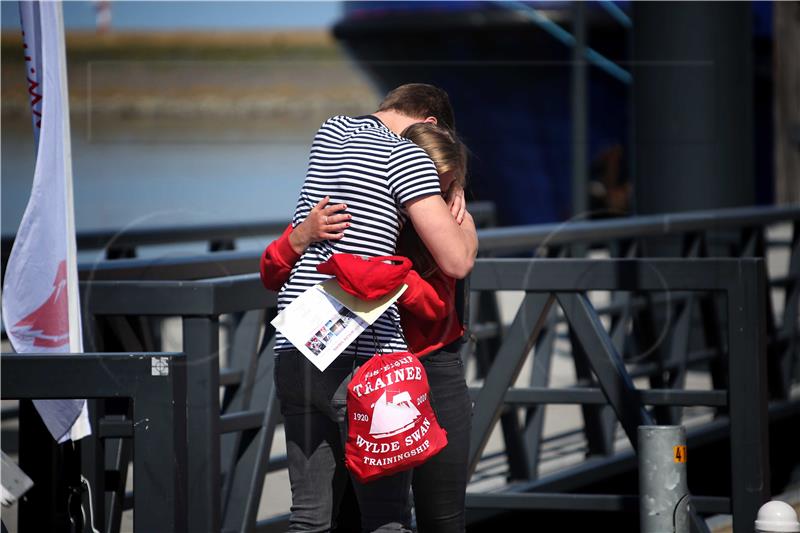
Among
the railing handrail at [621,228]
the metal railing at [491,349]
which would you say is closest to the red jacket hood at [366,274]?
the metal railing at [491,349]

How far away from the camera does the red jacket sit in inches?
120

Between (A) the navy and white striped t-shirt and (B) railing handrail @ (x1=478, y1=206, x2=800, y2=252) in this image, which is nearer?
(A) the navy and white striped t-shirt

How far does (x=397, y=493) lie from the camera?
305 cm

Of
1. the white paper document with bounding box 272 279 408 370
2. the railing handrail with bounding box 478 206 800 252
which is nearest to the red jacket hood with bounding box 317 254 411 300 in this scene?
the white paper document with bounding box 272 279 408 370

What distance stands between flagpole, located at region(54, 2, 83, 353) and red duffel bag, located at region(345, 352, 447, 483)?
0.86 m

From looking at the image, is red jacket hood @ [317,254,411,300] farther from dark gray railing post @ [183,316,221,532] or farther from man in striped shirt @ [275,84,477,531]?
dark gray railing post @ [183,316,221,532]

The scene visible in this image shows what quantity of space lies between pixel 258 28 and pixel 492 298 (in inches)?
874

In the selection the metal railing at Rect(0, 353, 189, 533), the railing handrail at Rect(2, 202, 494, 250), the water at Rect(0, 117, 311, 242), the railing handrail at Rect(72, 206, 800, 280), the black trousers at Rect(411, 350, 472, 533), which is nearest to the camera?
the metal railing at Rect(0, 353, 189, 533)

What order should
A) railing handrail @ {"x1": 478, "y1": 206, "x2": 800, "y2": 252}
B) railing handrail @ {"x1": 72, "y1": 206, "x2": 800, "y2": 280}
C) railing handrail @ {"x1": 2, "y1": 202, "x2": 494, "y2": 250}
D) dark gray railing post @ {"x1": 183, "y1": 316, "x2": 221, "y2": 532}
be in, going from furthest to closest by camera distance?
railing handrail @ {"x1": 2, "y1": 202, "x2": 494, "y2": 250}
railing handrail @ {"x1": 478, "y1": 206, "x2": 800, "y2": 252}
railing handrail @ {"x1": 72, "y1": 206, "x2": 800, "y2": 280}
dark gray railing post @ {"x1": 183, "y1": 316, "x2": 221, "y2": 532}

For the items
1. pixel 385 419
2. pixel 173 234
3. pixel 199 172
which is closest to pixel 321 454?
pixel 385 419

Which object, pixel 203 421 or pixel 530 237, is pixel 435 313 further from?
pixel 530 237

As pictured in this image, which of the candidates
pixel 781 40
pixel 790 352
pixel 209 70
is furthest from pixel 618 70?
pixel 790 352

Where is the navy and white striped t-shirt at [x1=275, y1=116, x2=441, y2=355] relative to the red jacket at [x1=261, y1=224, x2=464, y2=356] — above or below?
above

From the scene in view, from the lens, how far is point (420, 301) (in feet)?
10.0
